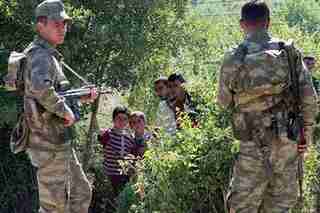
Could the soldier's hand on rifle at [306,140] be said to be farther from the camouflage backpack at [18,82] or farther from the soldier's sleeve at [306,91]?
the camouflage backpack at [18,82]

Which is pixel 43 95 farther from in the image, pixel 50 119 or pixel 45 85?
pixel 50 119

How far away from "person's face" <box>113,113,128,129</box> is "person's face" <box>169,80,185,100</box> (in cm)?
75

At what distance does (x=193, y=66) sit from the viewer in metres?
7.57

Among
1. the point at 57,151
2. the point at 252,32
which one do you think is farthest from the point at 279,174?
the point at 57,151

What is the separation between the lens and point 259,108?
176 inches

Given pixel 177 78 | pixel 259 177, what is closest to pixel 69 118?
pixel 259 177

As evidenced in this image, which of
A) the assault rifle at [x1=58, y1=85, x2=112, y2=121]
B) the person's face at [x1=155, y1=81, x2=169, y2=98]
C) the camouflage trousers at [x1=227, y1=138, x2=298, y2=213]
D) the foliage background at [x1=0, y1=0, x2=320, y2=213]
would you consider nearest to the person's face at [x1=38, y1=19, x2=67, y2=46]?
the assault rifle at [x1=58, y1=85, x2=112, y2=121]

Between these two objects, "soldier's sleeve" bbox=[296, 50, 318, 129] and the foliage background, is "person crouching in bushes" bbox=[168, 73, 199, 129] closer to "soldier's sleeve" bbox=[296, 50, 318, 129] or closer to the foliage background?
the foliage background

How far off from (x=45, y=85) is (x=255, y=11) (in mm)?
1511

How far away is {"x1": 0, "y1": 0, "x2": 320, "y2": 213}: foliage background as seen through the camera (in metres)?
4.86

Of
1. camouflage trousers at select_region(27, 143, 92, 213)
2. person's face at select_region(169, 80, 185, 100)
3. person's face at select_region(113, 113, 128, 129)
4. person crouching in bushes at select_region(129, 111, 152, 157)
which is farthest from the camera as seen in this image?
person's face at select_region(113, 113, 128, 129)

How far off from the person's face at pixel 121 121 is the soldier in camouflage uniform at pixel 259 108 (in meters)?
2.47

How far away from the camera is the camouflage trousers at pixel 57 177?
4.76 m

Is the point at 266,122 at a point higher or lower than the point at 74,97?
lower
